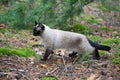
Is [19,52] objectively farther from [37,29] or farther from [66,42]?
[66,42]

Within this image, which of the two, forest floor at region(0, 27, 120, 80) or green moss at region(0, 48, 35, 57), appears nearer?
forest floor at region(0, 27, 120, 80)

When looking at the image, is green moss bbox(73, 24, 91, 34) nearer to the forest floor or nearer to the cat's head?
the forest floor

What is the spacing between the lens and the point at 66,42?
779 centimetres

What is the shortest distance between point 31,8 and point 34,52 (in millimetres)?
3301

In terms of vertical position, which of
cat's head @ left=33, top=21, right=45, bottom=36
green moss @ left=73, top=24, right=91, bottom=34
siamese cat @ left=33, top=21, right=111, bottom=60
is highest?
cat's head @ left=33, top=21, right=45, bottom=36

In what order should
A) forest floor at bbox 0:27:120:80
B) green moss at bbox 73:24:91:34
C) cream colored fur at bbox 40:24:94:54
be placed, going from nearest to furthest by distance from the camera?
forest floor at bbox 0:27:120:80, cream colored fur at bbox 40:24:94:54, green moss at bbox 73:24:91:34

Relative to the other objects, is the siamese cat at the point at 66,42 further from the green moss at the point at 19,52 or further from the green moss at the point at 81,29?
the green moss at the point at 81,29

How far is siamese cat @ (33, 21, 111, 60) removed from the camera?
7.70m

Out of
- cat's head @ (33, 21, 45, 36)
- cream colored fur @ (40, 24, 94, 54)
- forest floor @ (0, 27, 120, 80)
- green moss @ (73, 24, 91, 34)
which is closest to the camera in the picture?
forest floor @ (0, 27, 120, 80)

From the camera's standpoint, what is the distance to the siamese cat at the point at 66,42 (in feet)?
25.3

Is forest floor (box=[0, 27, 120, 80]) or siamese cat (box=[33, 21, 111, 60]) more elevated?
siamese cat (box=[33, 21, 111, 60])

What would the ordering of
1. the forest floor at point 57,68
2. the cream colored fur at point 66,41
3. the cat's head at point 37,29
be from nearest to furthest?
the forest floor at point 57,68 < the cream colored fur at point 66,41 < the cat's head at point 37,29

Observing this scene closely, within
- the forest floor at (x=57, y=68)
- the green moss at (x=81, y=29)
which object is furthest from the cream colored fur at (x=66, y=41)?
the green moss at (x=81, y=29)

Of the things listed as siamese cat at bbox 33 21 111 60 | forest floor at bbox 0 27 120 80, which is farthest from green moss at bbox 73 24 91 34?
siamese cat at bbox 33 21 111 60
